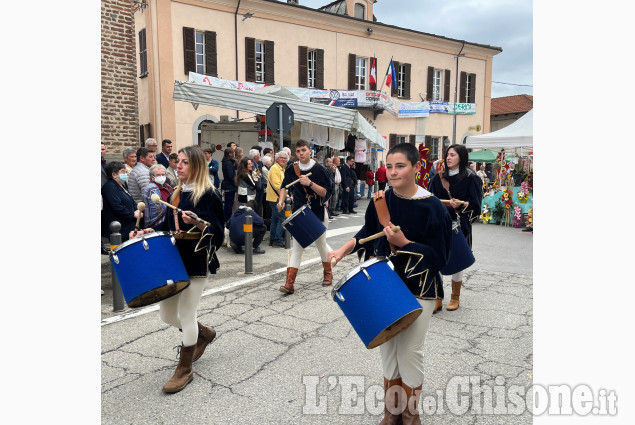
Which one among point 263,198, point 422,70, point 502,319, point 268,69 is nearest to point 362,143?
point 268,69

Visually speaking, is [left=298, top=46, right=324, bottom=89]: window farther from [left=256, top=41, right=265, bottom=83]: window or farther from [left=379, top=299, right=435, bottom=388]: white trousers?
[left=379, top=299, right=435, bottom=388]: white trousers

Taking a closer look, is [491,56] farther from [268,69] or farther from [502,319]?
[502,319]

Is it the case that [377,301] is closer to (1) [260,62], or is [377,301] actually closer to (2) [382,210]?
(2) [382,210]

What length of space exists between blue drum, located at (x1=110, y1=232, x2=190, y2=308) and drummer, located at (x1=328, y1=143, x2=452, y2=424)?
3.63 feet

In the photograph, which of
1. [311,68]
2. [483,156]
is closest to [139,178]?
[311,68]

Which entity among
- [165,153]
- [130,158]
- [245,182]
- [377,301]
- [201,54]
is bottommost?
[377,301]

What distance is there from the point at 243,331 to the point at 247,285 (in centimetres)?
174

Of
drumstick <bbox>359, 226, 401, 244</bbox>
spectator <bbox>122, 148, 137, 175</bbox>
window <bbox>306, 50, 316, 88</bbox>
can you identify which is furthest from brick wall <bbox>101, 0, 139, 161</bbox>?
window <bbox>306, 50, 316, 88</bbox>

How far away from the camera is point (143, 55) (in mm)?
18516

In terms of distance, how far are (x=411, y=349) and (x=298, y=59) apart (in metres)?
20.0

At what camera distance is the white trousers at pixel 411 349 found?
9.52ft

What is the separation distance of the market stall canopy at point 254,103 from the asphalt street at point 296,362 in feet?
18.8

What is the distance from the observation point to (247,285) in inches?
252

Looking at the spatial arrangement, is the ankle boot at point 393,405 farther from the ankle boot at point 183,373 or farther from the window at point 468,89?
the window at point 468,89
